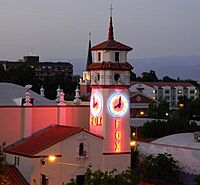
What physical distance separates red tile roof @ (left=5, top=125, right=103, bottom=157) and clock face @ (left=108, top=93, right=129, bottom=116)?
2609 millimetres

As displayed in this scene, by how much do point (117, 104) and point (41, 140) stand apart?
15.6 feet

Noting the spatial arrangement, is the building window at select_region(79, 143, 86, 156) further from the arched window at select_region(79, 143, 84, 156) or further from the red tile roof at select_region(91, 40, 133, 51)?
the red tile roof at select_region(91, 40, 133, 51)

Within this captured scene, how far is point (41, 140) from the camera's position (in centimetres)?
3391

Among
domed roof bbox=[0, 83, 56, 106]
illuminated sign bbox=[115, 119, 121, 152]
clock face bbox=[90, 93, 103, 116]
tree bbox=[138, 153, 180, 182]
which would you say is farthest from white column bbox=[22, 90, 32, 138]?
tree bbox=[138, 153, 180, 182]

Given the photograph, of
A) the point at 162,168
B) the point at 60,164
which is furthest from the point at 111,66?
the point at 162,168

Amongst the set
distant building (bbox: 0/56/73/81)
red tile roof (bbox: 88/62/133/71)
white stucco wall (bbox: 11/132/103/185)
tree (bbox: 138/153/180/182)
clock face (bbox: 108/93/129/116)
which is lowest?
tree (bbox: 138/153/180/182)

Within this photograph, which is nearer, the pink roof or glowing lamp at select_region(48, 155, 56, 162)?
glowing lamp at select_region(48, 155, 56, 162)

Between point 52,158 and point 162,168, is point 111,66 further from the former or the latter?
point 162,168

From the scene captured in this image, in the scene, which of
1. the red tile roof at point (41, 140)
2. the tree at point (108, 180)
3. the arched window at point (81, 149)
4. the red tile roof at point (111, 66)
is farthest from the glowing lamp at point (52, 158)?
the tree at point (108, 180)

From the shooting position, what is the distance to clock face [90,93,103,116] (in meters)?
35.3

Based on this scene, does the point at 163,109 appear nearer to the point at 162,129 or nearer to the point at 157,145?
the point at 162,129

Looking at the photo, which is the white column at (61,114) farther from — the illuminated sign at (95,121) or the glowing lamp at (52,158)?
the glowing lamp at (52,158)

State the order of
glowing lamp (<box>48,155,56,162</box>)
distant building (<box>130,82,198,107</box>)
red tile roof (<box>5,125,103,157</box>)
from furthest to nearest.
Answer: distant building (<box>130,82,198,107</box>) < red tile roof (<box>5,125,103,157</box>) < glowing lamp (<box>48,155,56,162</box>)

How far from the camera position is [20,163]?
33188 mm
